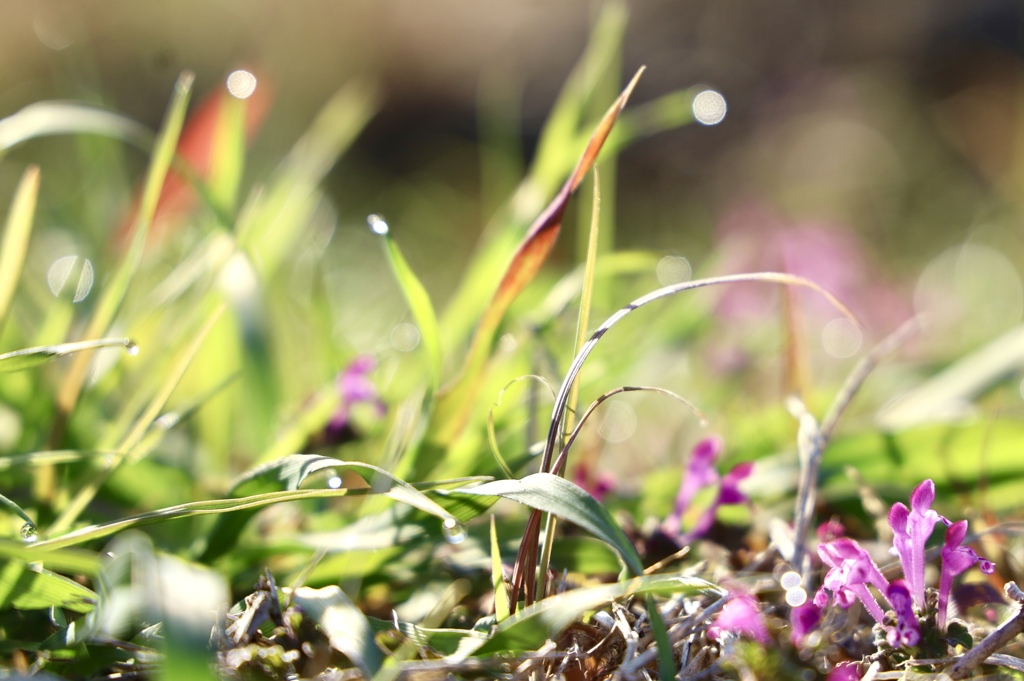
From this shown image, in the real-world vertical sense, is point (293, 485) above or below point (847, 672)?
above

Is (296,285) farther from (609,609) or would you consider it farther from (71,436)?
(609,609)

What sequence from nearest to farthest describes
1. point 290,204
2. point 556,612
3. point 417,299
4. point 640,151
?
1. point 556,612
2. point 417,299
3. point 290,204
4. point 640,151

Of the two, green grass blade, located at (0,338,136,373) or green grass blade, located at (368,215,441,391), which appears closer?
green grass blade, located at (0,338,136,373)

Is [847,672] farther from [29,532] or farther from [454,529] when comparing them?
[29,532]

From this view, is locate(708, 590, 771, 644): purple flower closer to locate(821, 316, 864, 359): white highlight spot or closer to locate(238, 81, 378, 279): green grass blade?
locate(238, 81, 378, 279): green grass blade

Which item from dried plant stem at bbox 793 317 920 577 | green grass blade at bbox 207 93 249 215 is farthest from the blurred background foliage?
dried plant stem at bbox 793 317 920 577

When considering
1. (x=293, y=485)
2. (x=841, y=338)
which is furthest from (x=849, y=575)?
(x=841, y=338)

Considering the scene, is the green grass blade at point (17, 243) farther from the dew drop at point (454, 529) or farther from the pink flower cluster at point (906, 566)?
the pink flower cluster at point (906, 566)
